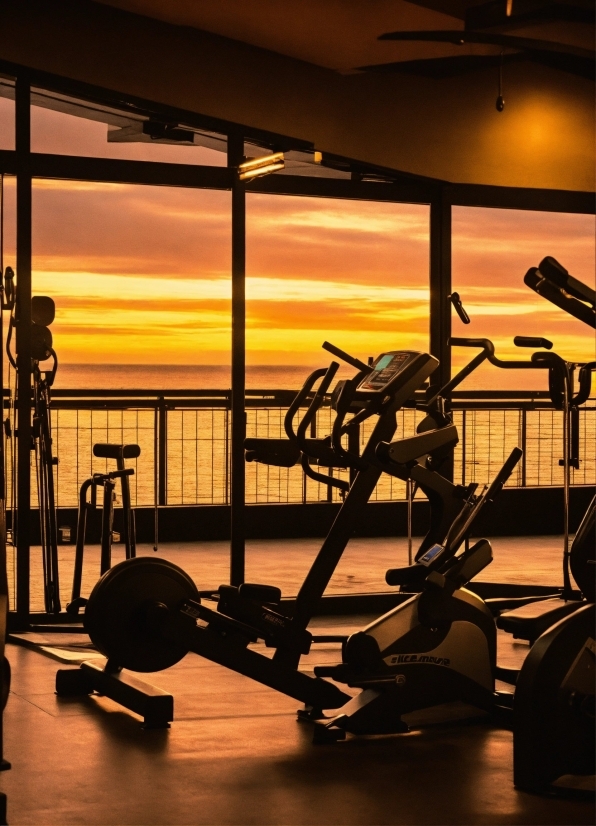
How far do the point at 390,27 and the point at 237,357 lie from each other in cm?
176

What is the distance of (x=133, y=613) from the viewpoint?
14.0 ft

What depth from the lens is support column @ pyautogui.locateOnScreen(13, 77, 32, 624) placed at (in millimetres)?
5543

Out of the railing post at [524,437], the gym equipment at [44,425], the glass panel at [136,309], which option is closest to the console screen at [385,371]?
the gym equipment at [44,425]

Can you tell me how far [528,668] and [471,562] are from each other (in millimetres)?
697

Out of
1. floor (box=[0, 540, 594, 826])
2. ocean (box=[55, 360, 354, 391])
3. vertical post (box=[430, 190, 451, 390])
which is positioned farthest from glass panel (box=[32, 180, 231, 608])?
floor (box=[0, 540, 594, 826])

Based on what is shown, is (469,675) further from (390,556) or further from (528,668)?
(390,556)

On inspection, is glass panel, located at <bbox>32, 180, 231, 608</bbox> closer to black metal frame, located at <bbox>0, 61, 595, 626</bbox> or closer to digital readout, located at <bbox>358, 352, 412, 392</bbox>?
black metal frame, located at <bbox>0, 61, 595, 626</bbox>

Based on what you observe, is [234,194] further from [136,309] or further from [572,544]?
[136,309]

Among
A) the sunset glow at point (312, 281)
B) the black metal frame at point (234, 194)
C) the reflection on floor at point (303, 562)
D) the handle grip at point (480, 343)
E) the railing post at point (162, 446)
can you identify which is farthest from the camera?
the sunset glow at point (312, 281)

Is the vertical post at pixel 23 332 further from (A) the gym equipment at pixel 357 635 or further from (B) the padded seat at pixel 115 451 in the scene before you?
(A) the gym equipment at pixel 357 635

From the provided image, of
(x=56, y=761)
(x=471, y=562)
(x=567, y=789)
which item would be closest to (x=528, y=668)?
(x=567, y=789)

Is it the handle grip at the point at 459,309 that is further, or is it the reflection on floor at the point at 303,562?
the reflection on floor at the point at 303,562

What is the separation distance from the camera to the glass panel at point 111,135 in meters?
5.75

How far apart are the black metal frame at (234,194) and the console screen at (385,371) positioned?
179cm
